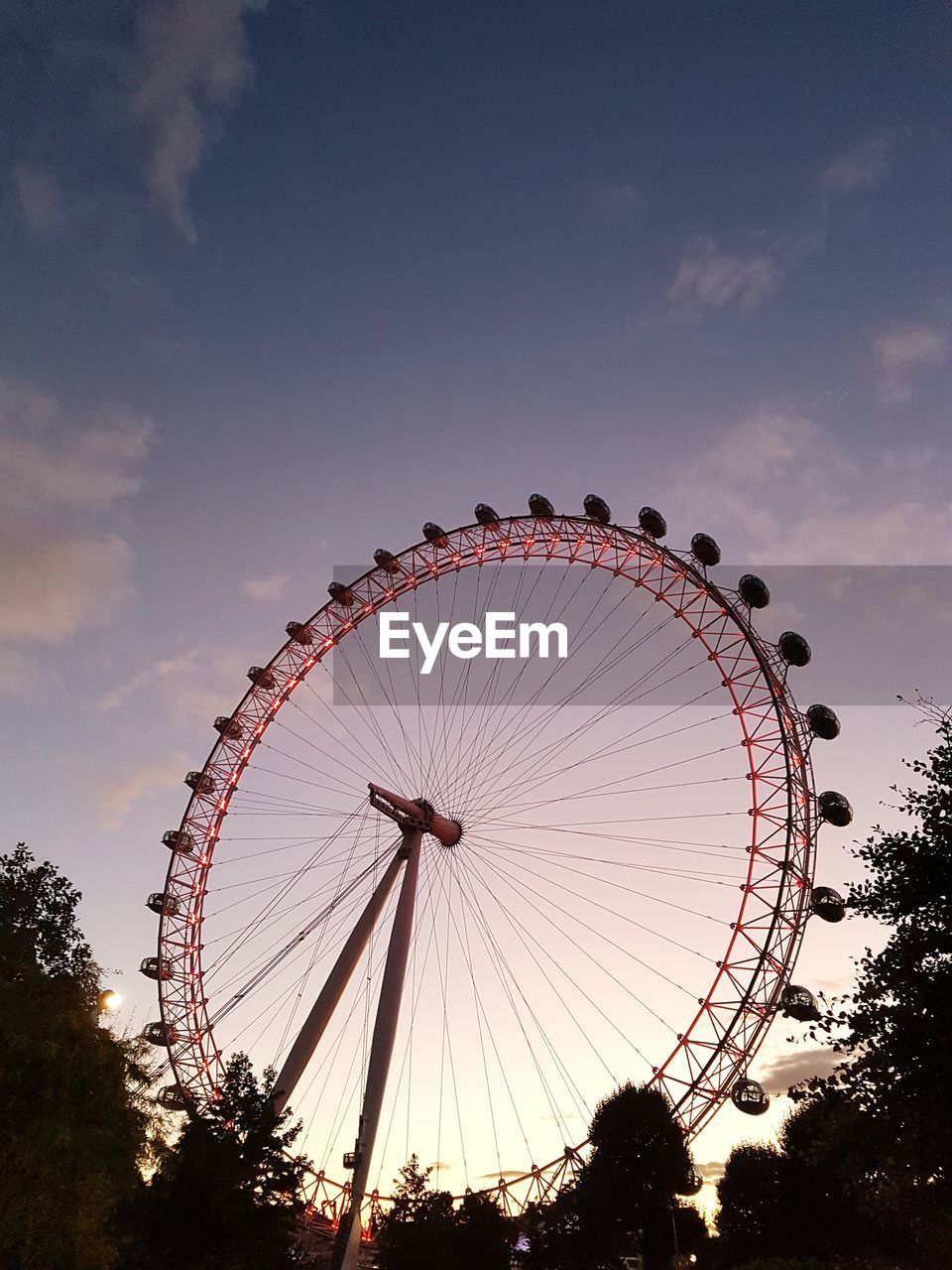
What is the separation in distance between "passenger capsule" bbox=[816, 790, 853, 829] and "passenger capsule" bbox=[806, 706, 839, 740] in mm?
2241

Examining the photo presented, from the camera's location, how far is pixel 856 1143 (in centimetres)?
1412

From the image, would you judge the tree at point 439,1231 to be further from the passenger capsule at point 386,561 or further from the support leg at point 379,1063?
the passenger capsule at point 386,561

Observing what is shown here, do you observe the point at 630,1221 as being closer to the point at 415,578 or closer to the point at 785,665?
the point at 785,665

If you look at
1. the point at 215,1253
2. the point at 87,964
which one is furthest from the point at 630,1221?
the point at 87,964

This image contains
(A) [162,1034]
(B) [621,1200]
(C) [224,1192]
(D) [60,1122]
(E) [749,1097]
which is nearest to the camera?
(D) [60,1122]

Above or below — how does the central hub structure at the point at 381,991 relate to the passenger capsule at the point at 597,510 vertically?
below

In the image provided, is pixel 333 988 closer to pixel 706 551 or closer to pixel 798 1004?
pixel 798 1004

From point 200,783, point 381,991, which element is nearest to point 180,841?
point 200,783

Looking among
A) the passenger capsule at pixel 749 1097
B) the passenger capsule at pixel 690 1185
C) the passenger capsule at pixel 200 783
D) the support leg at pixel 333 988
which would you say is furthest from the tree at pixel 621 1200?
the passenger capsule at pixel 200 783

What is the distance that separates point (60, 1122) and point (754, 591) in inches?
1157

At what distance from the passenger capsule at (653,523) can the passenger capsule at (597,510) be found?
1872mm

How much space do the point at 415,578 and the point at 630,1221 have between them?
1228 inches

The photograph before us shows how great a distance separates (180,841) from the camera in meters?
42.9

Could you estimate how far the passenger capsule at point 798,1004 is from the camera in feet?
93.7
